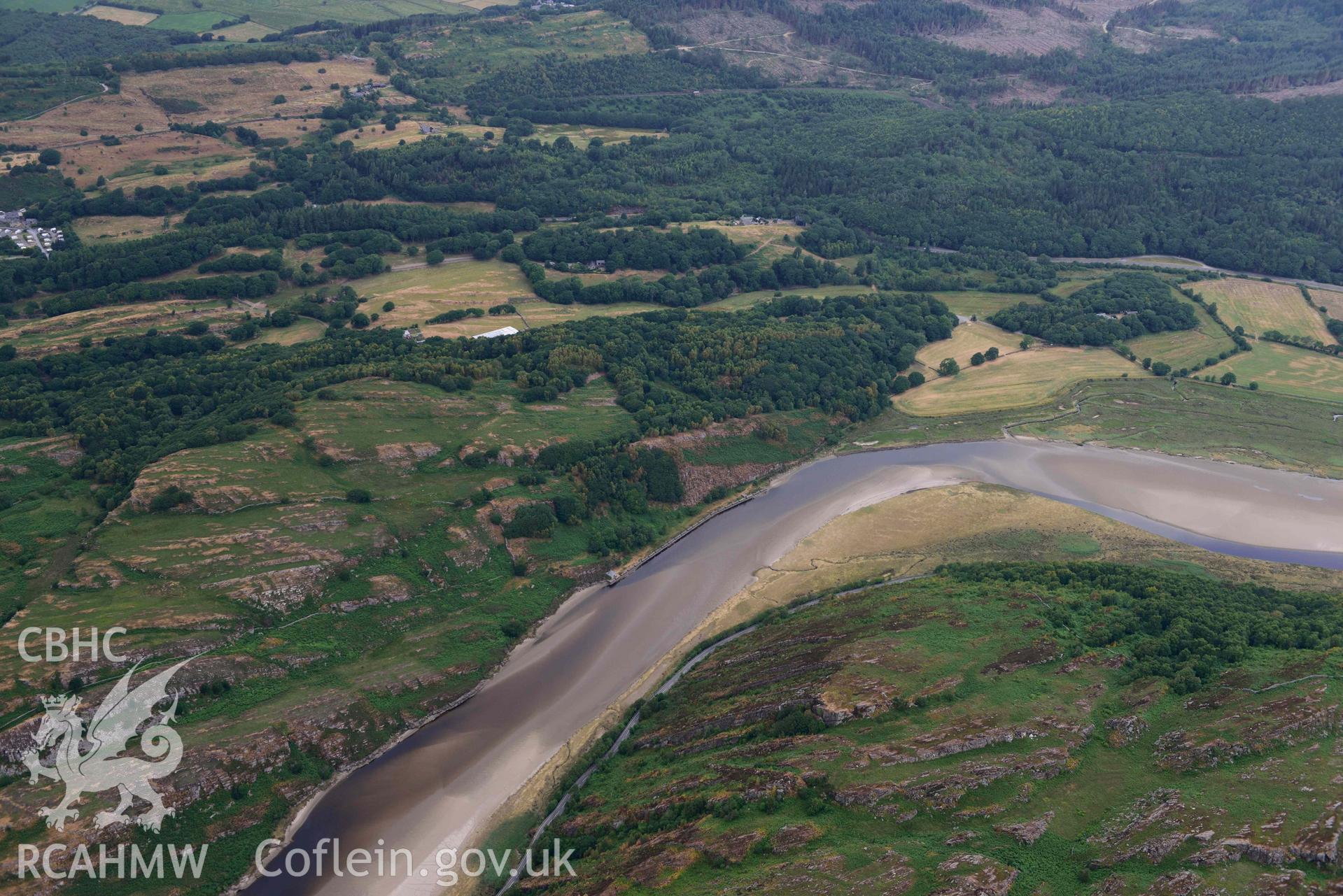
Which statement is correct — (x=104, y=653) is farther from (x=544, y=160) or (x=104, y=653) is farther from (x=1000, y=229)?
(x=1000, y=229)

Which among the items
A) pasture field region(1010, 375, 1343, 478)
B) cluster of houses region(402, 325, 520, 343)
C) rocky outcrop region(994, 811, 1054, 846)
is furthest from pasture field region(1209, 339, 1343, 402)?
rocky outcrop region(994, 811, 1054, 846)

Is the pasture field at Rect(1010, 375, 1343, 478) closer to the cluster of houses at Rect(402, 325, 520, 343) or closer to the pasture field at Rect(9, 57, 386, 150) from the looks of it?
the cluster of houses at Rect(402, 325, 520, 343)

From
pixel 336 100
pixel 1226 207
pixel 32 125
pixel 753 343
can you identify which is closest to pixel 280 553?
pixel 753 343

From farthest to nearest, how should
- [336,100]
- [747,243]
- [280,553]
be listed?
1. [336,100]
2. [747,243]
3. [280,553]

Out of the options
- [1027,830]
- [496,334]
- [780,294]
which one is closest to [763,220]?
[780,294]

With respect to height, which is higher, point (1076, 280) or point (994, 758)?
point (1076, 280)

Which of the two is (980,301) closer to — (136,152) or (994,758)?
(994,758)
